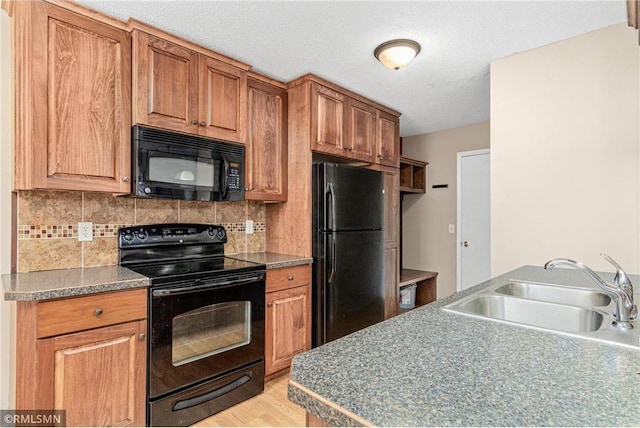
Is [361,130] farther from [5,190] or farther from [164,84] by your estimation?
[5,190]

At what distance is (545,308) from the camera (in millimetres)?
1316

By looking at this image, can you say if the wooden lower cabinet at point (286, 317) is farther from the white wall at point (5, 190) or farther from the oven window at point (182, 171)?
the white wall at point (5, 190)

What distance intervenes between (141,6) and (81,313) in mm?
1625

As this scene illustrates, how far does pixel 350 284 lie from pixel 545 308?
1.62m

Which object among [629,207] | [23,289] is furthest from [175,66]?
[629,207]

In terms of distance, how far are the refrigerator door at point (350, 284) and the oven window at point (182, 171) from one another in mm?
996

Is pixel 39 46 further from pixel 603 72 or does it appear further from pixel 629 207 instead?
pixel 629 207

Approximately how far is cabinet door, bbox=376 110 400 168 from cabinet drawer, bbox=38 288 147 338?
2447mm

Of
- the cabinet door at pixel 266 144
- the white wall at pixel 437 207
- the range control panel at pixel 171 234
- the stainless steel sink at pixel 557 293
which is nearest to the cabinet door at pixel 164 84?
the cabinet door at pixel 266 144

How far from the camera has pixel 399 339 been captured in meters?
0.90

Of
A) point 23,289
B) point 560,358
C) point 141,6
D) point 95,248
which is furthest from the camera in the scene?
point 95,248

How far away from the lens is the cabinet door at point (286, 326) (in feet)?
7.79

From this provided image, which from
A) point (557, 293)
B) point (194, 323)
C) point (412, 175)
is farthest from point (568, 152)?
point (194, 323)

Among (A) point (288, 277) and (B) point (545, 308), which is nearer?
(B) point (545, 308)
